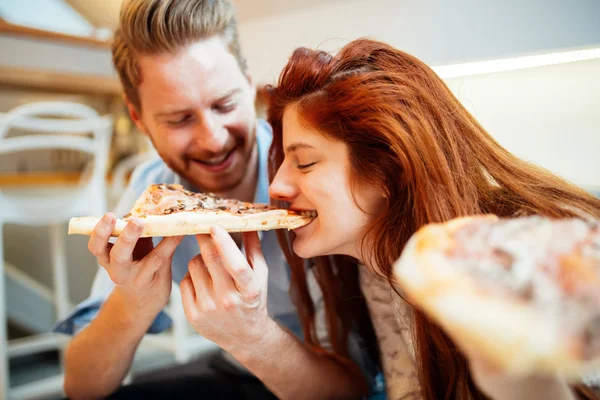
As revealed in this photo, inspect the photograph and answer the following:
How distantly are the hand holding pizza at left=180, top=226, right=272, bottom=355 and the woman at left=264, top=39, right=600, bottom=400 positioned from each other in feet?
0.46

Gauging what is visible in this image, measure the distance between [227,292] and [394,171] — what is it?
45cm

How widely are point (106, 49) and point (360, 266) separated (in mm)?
4004

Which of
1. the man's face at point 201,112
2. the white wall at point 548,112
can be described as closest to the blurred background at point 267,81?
the white wall at point 548,112

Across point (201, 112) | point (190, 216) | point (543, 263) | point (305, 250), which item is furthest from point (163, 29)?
point (543, 263)

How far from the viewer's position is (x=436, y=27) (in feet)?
7.72

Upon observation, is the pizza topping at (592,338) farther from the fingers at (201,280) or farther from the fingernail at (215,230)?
the fingers at (201,280)

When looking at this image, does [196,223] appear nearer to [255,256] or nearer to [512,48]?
[255,256]

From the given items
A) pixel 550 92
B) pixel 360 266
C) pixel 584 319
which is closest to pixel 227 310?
pixel 360 266

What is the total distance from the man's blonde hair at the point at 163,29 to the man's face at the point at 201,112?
28mm

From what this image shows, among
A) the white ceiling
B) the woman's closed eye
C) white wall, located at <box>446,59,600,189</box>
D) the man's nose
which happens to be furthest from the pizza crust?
the white ceiling

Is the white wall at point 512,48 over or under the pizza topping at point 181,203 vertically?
over

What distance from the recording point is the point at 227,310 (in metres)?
1.02

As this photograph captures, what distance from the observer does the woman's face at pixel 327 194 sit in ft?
3.33

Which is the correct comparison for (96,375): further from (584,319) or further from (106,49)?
(106,49)
